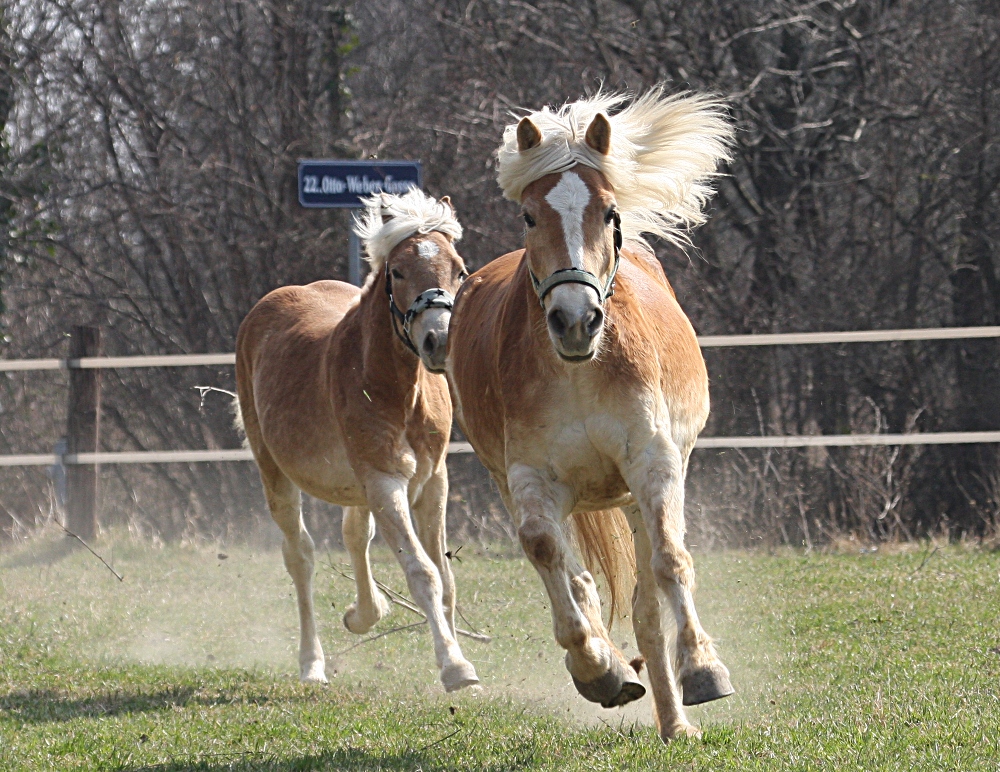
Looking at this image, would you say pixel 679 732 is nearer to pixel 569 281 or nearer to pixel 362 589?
pixel 569 281

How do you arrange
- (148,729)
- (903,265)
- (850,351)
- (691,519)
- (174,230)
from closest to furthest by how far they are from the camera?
(148,729)
(691,519)
(850,351)
(903,265)
(174,230)

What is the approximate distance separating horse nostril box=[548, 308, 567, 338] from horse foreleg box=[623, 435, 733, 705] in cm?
60

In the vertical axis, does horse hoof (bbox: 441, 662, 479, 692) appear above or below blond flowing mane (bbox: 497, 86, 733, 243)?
below

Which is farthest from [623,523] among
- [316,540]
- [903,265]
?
[903,265]

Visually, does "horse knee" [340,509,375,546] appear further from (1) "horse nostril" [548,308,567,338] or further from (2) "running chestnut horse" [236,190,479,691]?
(1) "horse nostril" [548,308,567,338]

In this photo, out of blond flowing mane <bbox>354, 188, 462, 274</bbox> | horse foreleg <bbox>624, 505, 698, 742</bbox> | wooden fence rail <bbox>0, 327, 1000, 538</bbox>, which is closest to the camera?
horse foreleg <bbox>624, 505, 698, 742</bbox>

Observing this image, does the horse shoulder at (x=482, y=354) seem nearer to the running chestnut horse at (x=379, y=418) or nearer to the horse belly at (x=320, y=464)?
the running chestnut horse at (x=379, y=418)

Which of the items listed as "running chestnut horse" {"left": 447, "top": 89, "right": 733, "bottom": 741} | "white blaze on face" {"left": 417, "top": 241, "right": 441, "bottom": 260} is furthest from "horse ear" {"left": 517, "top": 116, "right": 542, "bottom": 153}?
"white blaze on face" {"left": 417, "top": 241, "right": 441, "bottom": 260}

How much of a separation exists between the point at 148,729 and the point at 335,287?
141 inches

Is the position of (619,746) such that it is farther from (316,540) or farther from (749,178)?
(749,178)

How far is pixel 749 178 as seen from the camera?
13539 mm

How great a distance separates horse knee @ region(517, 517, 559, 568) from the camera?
4.16 m

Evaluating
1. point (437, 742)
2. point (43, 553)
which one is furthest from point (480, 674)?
A: point (43, 553)

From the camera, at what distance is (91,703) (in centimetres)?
595
